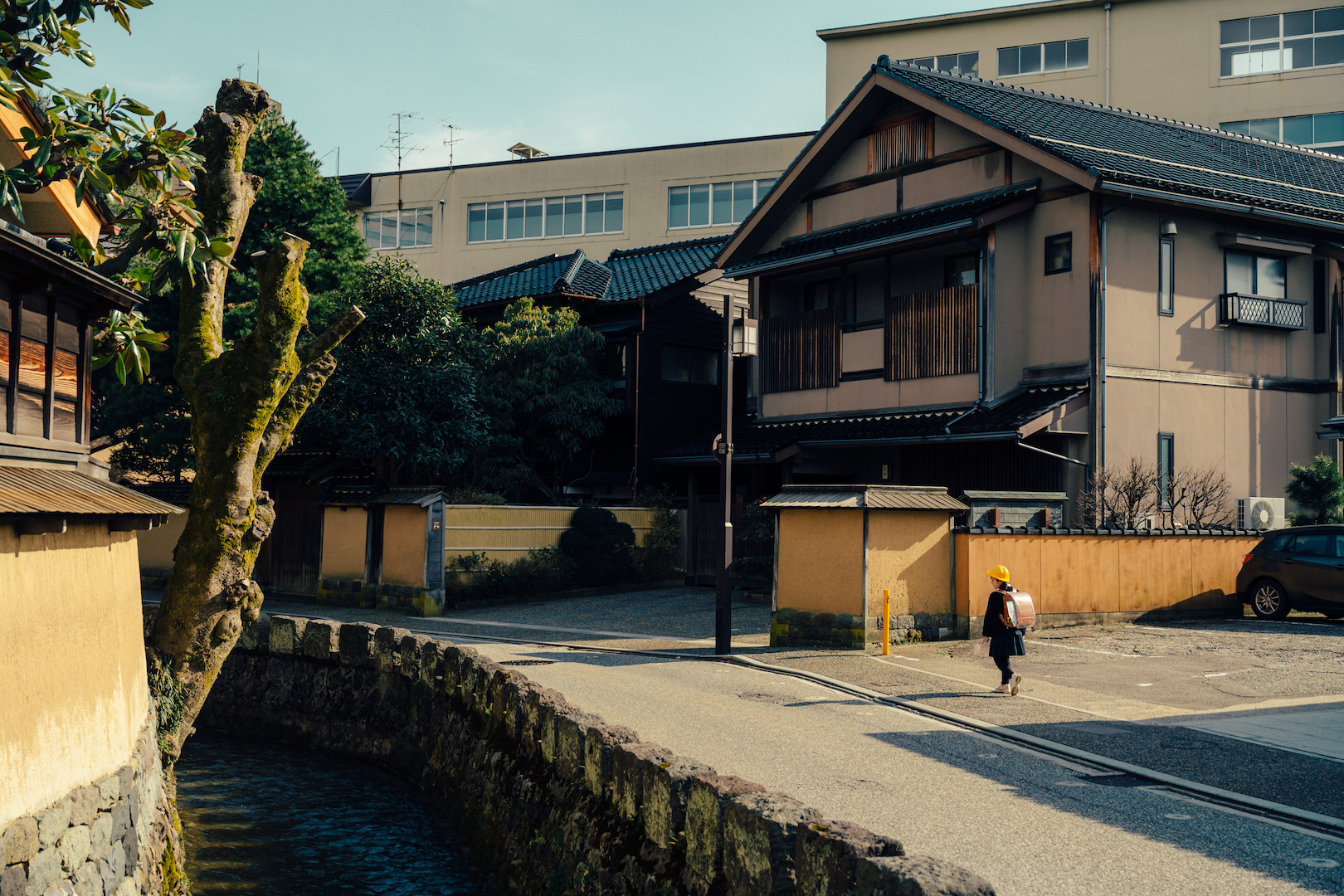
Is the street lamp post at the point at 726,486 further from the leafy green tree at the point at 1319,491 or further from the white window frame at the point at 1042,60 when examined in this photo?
the white window frame at the point at 1042,60

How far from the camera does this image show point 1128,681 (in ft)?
45.6

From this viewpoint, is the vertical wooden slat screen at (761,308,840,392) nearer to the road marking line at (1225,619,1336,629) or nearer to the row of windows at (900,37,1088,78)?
the road marking line at (1225,619,1336,629)

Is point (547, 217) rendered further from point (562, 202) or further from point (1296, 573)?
point (1296, 573)

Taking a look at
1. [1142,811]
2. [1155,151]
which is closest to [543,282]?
[1155,151]

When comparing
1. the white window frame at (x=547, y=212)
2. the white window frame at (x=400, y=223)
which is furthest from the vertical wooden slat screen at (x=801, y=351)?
the white window frame at (x=400, y=223)

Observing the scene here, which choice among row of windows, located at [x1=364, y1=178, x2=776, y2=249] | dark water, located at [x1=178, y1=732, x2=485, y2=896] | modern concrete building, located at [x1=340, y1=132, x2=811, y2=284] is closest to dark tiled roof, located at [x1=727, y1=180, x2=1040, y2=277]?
dark water, located at [x1=178, y1=732, x2=485, y2=896]

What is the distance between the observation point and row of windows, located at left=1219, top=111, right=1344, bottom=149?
36750 mm

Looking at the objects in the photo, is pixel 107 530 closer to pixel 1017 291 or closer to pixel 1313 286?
pixel 1017 291

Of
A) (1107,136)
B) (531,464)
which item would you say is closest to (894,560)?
(1107,136)

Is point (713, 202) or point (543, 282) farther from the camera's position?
point (713, 202)

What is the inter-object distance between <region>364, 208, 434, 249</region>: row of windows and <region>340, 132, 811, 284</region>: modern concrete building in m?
0.04

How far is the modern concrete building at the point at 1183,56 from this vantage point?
36.9m

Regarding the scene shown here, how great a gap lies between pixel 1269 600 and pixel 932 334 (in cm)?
803

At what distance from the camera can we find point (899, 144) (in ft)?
81.6
